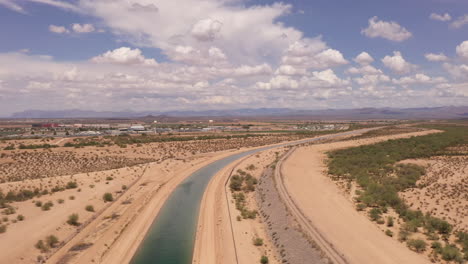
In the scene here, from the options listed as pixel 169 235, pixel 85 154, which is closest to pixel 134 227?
pixel 169 235

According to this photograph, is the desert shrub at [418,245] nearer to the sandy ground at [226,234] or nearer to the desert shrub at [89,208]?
the sandy ground at [226,234]

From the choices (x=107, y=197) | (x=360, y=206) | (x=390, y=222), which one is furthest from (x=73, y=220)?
(x=390, y=222)

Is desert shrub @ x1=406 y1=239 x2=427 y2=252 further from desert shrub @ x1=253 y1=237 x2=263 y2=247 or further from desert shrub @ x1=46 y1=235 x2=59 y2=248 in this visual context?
desert shrub @ x1=46 y1=235 x2=59 y2=248

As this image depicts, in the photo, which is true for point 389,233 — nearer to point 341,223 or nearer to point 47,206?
point 341,223

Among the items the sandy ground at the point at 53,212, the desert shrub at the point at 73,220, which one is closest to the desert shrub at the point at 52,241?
the sandy ground at the point at 53,212

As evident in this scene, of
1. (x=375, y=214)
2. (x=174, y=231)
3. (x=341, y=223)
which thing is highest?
(x=375, y=214)

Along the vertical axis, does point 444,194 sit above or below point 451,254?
above
